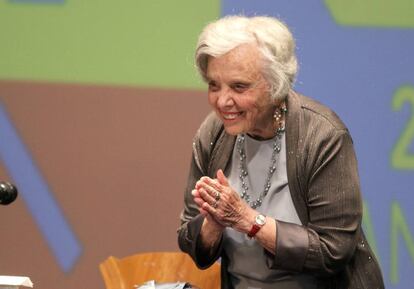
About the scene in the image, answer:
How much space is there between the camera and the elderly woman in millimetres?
2137

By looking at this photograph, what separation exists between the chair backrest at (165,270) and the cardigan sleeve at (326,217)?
1.68 ft

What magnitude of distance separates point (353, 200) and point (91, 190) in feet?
4.65

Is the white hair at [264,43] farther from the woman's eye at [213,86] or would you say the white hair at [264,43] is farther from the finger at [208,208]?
the finger at [208,208]

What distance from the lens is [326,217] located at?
7.13 feet

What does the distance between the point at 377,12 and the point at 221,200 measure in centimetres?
132

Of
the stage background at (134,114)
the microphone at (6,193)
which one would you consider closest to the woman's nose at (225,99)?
the microphone at (6,193)

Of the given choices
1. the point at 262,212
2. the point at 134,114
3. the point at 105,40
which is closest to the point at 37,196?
the point at 134,114

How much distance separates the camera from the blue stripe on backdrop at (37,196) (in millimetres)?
3324

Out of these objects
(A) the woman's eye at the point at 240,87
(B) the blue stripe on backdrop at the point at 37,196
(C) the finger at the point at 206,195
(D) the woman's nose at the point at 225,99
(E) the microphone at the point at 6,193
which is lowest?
(B) the blue stripe on backdrop at the point at 37,196

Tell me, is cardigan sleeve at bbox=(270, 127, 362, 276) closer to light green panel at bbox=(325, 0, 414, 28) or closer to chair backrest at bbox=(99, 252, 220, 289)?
chair backrest at bbox=(99, 252, 220, 289)

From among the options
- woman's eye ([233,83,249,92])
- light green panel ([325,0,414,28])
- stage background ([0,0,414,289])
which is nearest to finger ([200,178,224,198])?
woman's eye ([233,83,249,92])

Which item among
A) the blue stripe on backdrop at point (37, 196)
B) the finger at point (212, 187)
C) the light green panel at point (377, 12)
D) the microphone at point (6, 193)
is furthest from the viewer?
the blue stripe on backdrop at point (37, 196)

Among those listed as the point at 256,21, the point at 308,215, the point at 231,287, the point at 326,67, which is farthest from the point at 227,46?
the point at 326,67

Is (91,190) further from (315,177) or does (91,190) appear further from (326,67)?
(315,177)
